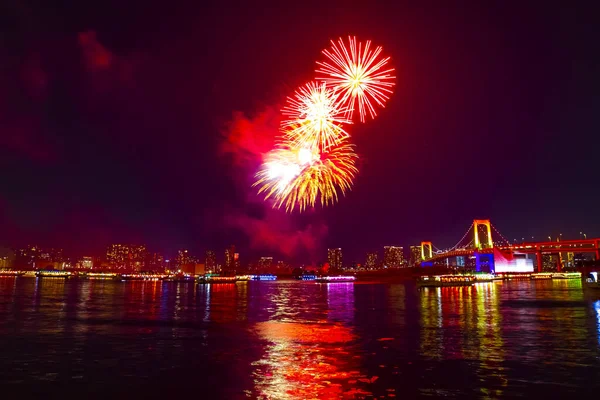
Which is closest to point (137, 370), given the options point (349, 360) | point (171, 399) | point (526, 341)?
point (171, 399)

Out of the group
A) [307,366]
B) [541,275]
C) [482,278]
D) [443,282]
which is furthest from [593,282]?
[541,275]

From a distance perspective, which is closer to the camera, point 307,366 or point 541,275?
point 307,366

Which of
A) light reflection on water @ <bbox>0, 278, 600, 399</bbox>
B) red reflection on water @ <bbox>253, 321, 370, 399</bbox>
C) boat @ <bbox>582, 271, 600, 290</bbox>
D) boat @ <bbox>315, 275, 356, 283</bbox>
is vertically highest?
boat @ <bbox>582, 271, 600, 290</bbox>

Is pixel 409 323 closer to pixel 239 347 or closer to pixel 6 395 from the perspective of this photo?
pixel 239 347

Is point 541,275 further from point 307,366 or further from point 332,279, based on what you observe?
point 307,366

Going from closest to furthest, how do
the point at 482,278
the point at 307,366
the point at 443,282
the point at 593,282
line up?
the point at 307,366
the point at 593,282
the point at 443,282
the point at 482,278

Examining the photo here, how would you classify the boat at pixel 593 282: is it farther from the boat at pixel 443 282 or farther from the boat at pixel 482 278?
the boat at pixel 482 278

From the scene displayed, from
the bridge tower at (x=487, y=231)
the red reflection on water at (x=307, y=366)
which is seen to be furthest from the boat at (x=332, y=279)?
the red reflection on water at (x=307, y=366)

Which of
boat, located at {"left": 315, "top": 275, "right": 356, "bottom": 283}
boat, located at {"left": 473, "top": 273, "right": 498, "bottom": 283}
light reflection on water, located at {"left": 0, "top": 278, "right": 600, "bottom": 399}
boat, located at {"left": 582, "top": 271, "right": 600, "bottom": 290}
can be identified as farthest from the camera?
boat, located at {"left": 315, "top": 275, "right": 356, "bottom": 283}

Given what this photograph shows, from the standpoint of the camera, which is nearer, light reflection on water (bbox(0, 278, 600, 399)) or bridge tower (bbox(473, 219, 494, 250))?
light reflection on water (bbox(0, 278, 600, 399))

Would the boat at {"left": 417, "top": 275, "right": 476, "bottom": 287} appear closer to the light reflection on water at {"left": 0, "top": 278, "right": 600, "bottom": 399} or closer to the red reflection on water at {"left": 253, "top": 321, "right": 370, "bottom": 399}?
the light reflection on water at {"left": 0, "top": 278, "right": 600, "bottom": 399}

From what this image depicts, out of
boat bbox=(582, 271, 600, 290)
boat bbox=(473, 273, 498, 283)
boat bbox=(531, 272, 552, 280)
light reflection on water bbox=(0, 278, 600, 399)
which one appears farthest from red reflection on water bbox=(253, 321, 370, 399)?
boat bbox=(531, 272, 552, 280)
